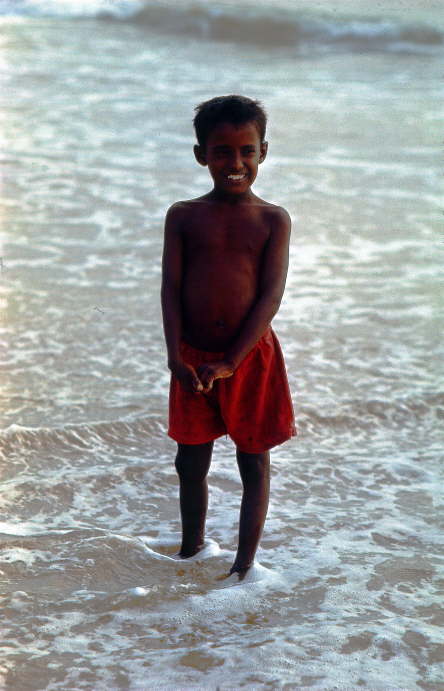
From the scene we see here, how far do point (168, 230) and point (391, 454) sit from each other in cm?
169

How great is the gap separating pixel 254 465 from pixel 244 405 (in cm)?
20

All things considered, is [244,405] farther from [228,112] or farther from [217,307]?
[228,112]

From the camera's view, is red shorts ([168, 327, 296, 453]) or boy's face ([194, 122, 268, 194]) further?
red shorts ([168, 327, 296, 453])

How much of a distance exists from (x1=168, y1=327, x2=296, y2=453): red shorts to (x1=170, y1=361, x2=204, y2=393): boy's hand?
8cm

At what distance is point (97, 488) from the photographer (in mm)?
3641

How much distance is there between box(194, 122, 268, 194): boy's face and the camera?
2.62m

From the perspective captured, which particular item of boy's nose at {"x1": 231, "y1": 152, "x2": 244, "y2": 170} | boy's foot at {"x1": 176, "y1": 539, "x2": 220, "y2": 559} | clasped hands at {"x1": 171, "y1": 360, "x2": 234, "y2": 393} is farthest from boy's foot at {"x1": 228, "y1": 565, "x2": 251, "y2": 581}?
boy's nose at {"x1": 231, "y1": 152, "x2": 244, "y2": 170}

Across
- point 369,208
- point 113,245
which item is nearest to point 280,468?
point 113,245

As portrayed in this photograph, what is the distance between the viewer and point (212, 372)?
2.60 meters

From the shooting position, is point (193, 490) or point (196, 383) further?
point (193, 490)

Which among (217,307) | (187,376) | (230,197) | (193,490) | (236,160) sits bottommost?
(193,490)

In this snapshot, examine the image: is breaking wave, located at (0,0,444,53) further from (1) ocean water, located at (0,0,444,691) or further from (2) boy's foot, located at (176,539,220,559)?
(2) boy's foot, located at (176,539,220,559)

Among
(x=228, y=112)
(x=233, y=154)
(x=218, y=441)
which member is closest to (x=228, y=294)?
(x=233, y=154)

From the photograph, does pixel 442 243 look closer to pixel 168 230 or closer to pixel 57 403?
pixel 57 403
